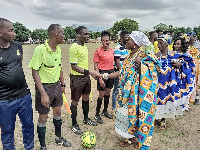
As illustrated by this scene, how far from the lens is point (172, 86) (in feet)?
13.4

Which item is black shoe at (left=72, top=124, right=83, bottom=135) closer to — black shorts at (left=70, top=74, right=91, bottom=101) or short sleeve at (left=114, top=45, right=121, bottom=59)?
black shorts at (left=70, top=74, right=91, bottom=101)

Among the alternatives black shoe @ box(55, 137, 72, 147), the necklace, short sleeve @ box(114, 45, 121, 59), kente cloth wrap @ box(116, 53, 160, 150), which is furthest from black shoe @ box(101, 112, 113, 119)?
the necklace

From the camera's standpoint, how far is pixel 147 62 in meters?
2.99

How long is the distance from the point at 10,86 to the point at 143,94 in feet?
7.76

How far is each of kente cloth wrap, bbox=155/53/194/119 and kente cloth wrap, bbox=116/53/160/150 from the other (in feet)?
3.45

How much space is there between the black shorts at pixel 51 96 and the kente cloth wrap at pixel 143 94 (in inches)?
54.3

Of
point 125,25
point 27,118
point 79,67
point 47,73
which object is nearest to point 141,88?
point 79,67

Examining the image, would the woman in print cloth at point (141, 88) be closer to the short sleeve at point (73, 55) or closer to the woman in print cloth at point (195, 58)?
the short sleeve at point (73, 55)

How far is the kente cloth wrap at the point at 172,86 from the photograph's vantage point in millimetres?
4066

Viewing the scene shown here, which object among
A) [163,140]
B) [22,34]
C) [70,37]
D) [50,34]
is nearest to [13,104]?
[50,34]

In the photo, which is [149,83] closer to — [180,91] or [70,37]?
[180,91]

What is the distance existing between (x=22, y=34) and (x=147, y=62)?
7610 centimetres

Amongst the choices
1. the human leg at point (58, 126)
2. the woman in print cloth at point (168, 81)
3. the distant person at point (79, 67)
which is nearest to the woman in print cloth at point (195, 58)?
the woman in print cloth at point (168, 81)

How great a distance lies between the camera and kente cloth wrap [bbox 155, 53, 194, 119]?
4.07 meters
